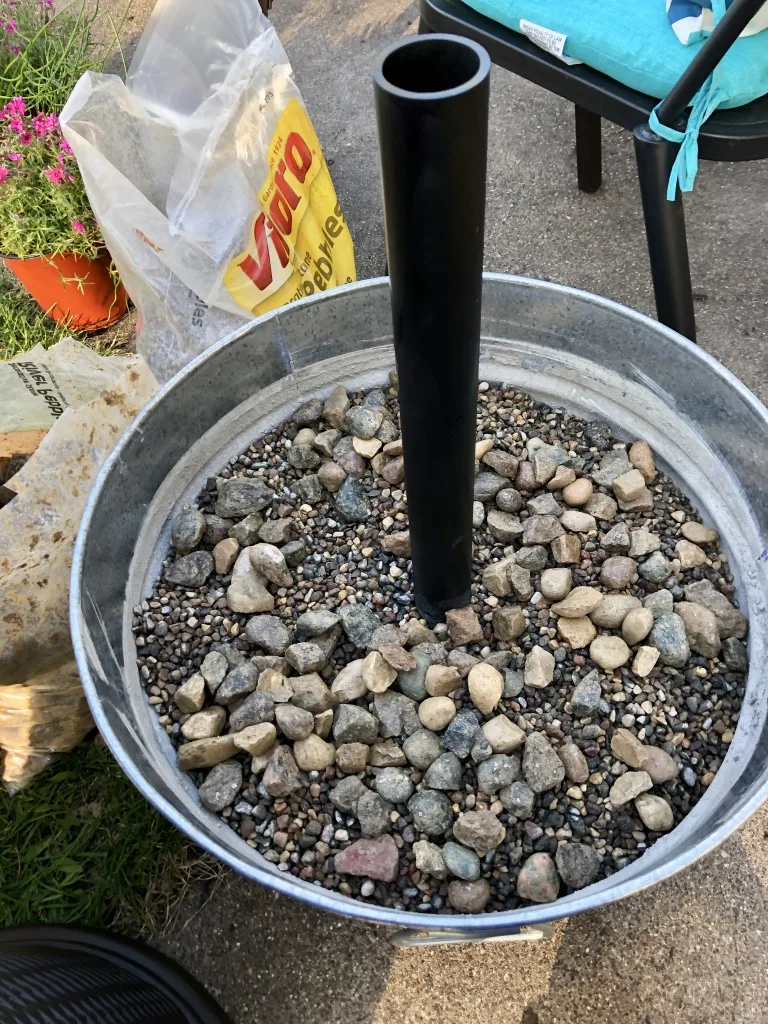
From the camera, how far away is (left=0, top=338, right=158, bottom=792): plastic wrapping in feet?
3.51

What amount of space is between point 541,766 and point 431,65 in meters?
0.70

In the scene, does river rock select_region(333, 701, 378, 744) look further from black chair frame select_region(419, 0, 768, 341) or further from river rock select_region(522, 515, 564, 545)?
black chair frame select_region(419, 0, 768, 341)

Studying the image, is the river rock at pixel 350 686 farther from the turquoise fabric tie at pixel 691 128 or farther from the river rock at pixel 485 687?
the turquoise fabric tie at pixel 691 128

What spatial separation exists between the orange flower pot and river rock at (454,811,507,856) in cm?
127

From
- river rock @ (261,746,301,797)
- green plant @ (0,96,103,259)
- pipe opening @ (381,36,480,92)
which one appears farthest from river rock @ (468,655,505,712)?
green plant @ (0,96,103,259)

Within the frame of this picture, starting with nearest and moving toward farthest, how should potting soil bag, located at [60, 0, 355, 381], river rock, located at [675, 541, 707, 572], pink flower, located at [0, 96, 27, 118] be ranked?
1. river rock, located at [675, 541, 707, 572]
2. potting soil bag, located at [60, 0, 355, 381]
3. pink flower, located at [0, 96, 27, 118]

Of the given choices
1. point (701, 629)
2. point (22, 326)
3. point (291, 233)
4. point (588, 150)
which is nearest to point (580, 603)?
point (701, 629)

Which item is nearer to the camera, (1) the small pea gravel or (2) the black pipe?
(2) the black pipe

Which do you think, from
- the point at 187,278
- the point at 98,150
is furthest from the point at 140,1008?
the point at 98,150

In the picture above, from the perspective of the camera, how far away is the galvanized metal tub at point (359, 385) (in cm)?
80

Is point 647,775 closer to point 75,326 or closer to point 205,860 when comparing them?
point 205,860

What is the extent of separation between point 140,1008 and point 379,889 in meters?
0.29

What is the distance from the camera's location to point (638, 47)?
43.2 inches

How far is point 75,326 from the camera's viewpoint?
169 centimetres
